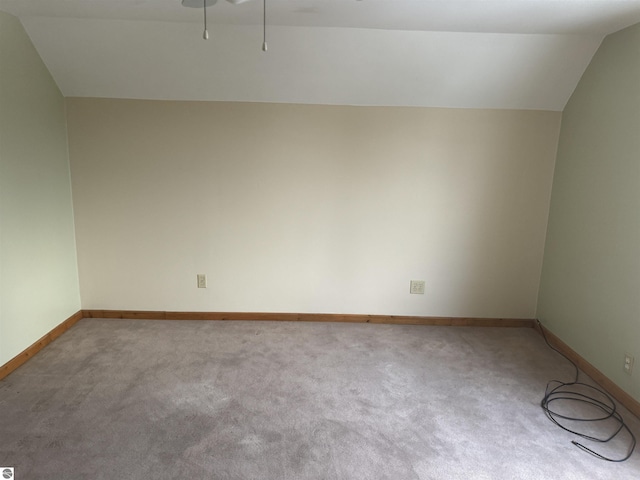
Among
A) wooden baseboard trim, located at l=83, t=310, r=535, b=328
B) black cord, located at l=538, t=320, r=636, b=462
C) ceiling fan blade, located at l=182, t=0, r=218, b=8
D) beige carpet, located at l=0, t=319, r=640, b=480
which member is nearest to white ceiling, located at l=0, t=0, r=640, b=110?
ceiling fan blade, located at l=182, t=0, r=218, b=8

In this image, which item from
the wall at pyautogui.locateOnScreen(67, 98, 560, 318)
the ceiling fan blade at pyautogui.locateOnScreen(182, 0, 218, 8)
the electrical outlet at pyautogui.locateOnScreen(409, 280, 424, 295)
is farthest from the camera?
the electrical outlet at pyautogui.locateOnScreen(409, 280, 424, 295)

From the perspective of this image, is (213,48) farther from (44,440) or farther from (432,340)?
(432,340)

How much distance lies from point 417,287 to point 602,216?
1427mm

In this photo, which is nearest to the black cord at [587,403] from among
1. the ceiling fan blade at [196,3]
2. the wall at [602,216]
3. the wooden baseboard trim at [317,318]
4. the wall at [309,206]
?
the wall at [602,216]

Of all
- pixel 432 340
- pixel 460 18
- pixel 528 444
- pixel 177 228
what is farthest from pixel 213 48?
pixel 528 444

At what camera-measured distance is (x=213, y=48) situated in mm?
2617

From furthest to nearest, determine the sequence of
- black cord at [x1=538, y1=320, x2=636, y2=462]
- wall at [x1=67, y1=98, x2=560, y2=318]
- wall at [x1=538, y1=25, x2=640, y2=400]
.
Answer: wall at [x1=67, y1=98, x2=560, y2=318] → wall at [x1=538, y1=25, x2=640, y2=400] → black cord at [x1=538, y1=320, x2=636, y2=462]

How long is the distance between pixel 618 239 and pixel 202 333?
9.87 feet

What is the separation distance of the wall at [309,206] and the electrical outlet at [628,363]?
1.09 metres

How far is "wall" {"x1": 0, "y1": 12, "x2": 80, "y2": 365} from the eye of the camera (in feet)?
7.80

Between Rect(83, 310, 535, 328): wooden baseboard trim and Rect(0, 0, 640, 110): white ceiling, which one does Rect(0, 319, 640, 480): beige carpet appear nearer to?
Rect(83, 310, 535, 328): wooden baseboard trim

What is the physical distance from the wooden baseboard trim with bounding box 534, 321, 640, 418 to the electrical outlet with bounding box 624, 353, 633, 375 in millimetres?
138

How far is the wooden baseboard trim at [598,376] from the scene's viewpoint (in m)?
2.18

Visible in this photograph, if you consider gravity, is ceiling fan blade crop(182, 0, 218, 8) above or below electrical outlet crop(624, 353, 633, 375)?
above
